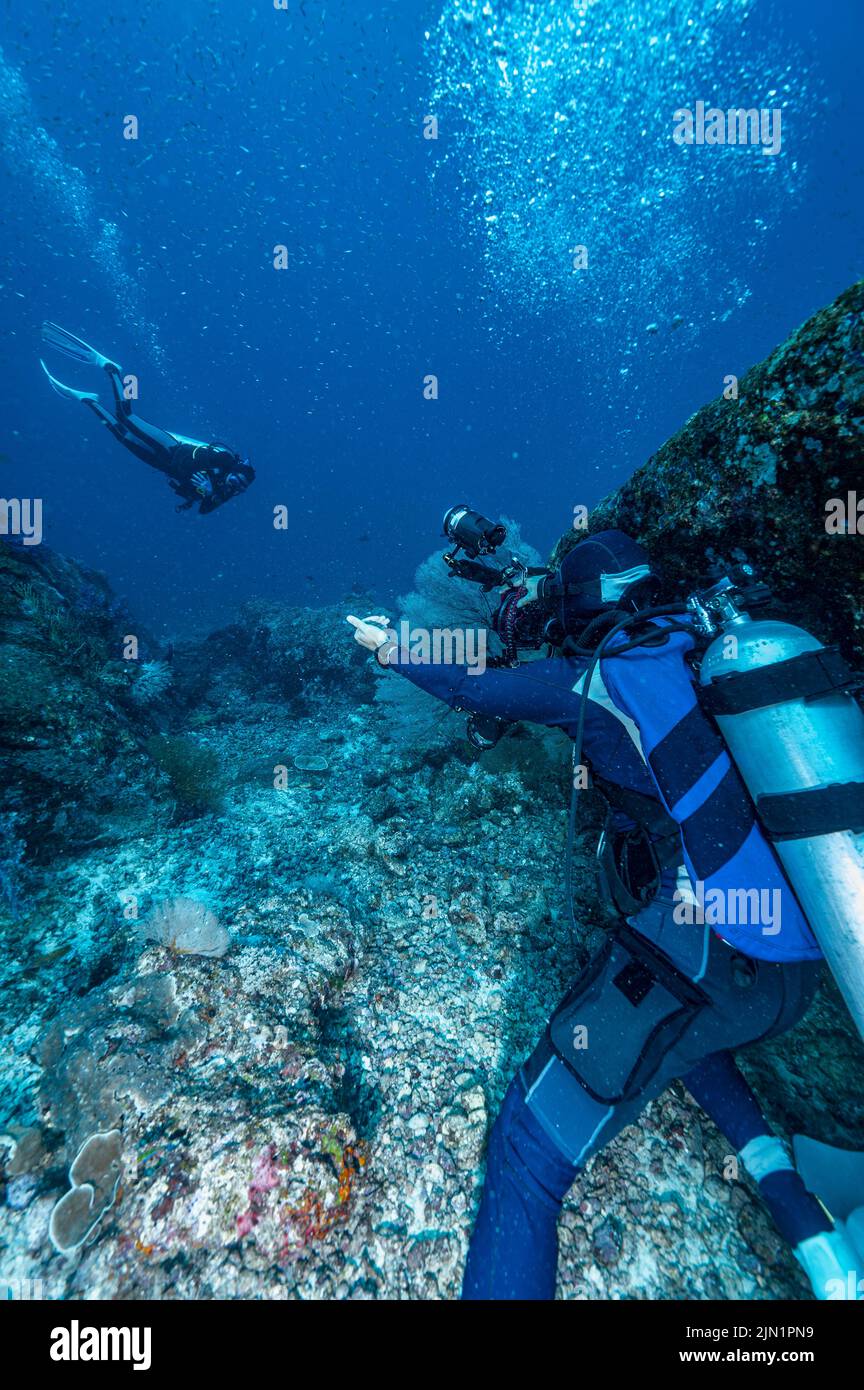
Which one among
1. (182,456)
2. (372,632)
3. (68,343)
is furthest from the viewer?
(68,343)

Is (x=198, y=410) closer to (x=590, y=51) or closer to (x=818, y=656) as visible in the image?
(x=590, y=51)

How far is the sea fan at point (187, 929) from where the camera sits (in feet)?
9.02

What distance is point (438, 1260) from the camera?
1.99m

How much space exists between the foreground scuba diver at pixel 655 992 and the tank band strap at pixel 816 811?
153mm

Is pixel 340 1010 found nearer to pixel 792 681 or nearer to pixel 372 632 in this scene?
pixel 372 632

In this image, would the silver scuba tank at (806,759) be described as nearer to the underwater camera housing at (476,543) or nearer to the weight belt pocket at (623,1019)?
the weight belt pocket at (623,1019)

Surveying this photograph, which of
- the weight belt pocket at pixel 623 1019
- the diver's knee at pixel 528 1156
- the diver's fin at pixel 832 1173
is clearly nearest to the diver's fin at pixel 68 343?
the weight belt pocket at pixel 623 1019

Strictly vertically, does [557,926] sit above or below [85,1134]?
above

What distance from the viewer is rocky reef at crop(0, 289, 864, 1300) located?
6.40 feet

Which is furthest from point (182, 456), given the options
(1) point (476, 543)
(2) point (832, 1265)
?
(2) point (832, 1265)

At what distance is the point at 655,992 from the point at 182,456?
1379 centimetres

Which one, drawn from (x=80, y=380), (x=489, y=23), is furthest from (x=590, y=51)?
(x=80, y=380)

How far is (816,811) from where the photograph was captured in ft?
6.94
